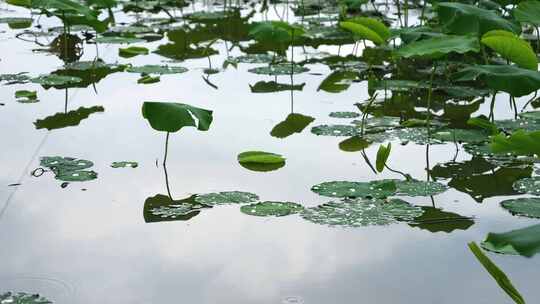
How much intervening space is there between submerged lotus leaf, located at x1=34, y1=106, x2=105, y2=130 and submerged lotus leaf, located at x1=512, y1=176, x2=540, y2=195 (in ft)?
4.39

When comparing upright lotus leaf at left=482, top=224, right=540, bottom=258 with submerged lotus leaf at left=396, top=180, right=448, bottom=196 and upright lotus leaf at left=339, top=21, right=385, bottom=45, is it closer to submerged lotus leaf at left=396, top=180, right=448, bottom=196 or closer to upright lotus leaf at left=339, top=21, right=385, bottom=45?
submerged lotus leaf at left=396, top=180, right=448, bottom=196

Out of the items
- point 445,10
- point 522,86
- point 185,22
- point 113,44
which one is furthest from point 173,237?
point 185,22

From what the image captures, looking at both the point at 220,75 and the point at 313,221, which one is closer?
the point at 313,221

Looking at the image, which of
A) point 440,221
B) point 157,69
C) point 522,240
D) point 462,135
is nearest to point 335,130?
point 462,135

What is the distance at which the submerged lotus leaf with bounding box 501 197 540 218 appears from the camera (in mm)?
2213

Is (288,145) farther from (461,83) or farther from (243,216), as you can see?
(461,83)

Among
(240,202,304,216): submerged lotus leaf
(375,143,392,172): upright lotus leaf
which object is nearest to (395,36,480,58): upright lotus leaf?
(375,143,392,172): upright lotus leaf

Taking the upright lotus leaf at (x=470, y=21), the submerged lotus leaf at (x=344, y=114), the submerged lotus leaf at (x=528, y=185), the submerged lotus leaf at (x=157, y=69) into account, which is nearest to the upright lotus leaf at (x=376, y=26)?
the upright lotus leaf at (x=470, y=21)

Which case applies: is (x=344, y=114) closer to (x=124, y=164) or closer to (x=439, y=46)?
(x=439, y=46)

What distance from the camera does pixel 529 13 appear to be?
3359 millimetres

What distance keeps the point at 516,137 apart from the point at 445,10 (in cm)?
163

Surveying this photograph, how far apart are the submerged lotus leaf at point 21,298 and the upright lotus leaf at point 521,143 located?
2.77 feet

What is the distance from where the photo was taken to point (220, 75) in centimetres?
370

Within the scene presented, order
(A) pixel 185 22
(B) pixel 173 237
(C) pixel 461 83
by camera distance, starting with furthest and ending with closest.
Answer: (A) pixel 185 22, (C) pixel 461 83, (B) pixel 173 237
